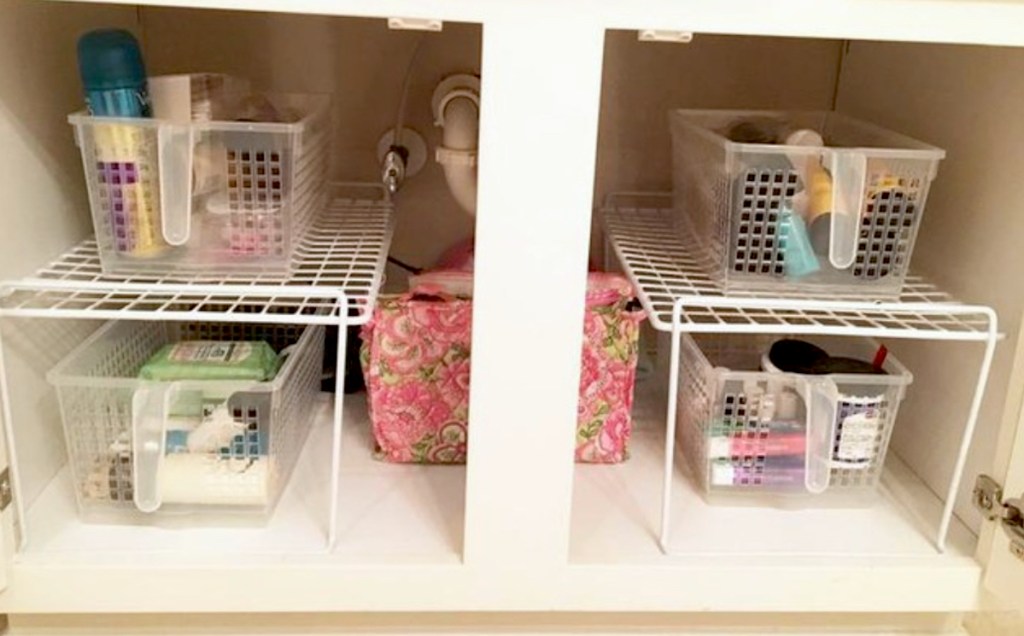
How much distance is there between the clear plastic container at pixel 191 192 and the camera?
36.0 inches

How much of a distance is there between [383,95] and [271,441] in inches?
22.5

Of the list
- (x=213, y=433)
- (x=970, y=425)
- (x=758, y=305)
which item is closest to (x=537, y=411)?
(x=758, y=305)

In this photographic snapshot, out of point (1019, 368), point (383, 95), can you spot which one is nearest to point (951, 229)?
point (1019, 368)

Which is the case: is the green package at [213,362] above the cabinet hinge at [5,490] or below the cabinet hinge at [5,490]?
above

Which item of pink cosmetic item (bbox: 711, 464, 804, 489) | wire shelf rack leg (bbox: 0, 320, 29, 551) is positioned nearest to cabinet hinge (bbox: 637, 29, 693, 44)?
pink cosmetic item (bbox: 711, 464, 804, 489)

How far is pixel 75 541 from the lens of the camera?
0.94 metres

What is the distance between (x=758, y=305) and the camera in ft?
3.02

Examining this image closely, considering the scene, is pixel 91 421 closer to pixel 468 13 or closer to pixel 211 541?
pixel 211 541

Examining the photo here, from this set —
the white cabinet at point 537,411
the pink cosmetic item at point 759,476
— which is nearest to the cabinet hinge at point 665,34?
the white cabinet at point 537,411

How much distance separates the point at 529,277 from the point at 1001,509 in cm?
52

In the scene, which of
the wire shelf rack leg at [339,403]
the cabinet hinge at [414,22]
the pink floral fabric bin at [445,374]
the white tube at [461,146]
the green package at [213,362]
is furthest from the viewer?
the white tube at [461,146]

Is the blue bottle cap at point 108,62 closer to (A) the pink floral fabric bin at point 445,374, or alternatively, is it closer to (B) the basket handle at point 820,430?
(A) the pink floral fabric bin at point 445,374

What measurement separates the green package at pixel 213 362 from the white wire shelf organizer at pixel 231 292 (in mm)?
48

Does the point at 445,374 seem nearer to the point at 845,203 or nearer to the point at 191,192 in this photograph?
the point at 191,192
